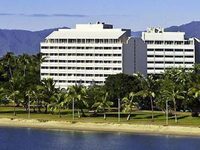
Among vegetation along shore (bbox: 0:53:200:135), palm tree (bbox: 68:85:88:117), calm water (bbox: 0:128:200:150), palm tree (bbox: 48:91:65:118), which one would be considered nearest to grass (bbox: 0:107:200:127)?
vegetation along shore (bbox: 0:53:200:135)

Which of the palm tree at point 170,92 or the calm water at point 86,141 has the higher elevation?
the palm tree at point 170,92

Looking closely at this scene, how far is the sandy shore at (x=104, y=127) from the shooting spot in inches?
5261

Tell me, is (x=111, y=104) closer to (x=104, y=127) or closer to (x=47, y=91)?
(x=104, y=127)

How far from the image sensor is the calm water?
374ft

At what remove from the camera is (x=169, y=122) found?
461 feet

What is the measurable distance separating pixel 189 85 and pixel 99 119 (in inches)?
901

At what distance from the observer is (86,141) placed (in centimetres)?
12250

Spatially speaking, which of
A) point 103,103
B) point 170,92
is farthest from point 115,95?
point 170,92

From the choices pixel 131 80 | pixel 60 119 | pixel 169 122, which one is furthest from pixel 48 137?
pixel 131 80

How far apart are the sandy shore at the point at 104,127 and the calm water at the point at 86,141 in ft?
13.5

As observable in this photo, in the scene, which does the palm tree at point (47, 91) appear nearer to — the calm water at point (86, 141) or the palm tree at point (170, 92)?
the calm water at point (86, 141)

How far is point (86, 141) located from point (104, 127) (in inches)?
692

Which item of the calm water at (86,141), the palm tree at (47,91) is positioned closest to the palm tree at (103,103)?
the calm water at (86,141)

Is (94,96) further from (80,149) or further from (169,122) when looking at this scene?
(80,149)
